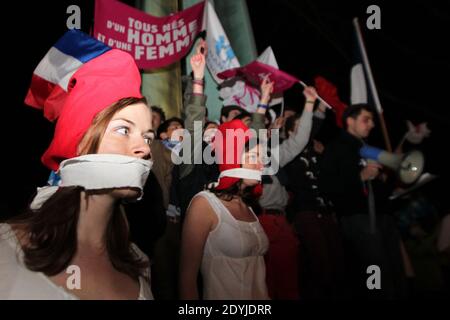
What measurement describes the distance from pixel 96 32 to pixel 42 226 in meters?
2.44

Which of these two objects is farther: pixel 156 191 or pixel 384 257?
pixel 384 257

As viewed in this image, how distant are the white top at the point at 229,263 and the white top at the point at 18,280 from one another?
89cm

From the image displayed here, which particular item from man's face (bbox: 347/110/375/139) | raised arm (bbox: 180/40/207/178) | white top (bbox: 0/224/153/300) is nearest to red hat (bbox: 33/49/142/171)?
white top (bbox: 0/224/153/300)

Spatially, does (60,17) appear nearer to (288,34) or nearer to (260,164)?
(260,164)

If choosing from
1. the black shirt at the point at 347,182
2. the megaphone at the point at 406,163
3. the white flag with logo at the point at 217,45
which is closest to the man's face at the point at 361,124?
the black shirt at the point at 347,182

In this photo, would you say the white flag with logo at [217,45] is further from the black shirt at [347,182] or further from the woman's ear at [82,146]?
the woman's ear at [82,146]

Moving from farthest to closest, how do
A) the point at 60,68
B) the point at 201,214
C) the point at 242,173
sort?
the point at 242,173 → the point at 201,214 → the point at 60,68

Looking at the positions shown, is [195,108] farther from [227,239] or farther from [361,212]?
[361,212]

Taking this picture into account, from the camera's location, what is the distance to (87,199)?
4.77ft

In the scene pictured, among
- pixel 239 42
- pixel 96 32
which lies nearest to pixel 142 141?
pixel 96 32

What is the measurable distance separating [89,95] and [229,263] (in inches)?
46.4

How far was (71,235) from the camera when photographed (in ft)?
4.60

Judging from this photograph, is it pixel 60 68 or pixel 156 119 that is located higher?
pixel 156 119

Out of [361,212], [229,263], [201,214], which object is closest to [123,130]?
[201,214]
